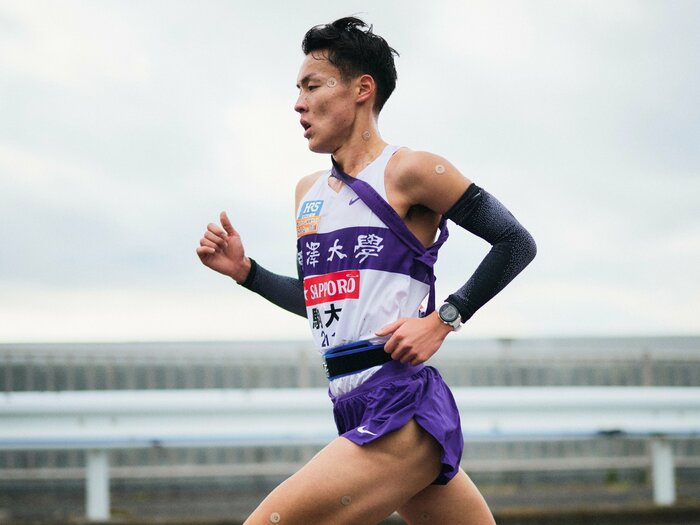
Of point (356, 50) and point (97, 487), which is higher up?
point (356, 50)

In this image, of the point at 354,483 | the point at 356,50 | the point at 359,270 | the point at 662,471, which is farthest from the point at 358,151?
the point at 662,471

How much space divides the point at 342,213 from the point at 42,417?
443 cm

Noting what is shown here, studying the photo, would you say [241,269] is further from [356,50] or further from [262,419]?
[262,419]

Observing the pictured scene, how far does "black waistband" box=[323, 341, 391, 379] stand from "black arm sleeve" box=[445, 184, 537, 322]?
27 centimetres

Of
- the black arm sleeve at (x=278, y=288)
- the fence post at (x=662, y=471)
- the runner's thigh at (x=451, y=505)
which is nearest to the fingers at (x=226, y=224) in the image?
the black arm sleeve at (x=278, y=288)

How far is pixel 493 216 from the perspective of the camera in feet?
9.94

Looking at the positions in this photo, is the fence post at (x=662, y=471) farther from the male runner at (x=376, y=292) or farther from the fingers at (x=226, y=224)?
the fingers at (x=226, y=224)

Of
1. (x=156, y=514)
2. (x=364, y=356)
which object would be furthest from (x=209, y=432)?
(x=364, y=356)

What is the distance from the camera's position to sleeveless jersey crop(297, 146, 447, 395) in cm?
304

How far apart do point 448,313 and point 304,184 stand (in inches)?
32.8

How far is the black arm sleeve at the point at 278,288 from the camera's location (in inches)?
142

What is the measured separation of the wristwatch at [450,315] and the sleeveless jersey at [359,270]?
0.14 metres

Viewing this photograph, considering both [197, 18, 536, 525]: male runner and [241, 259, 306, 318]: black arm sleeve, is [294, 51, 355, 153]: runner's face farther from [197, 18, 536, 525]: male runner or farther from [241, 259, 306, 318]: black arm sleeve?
[241, 259, 306, 318]: black arm sleeve

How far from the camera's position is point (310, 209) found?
3.26 meters
